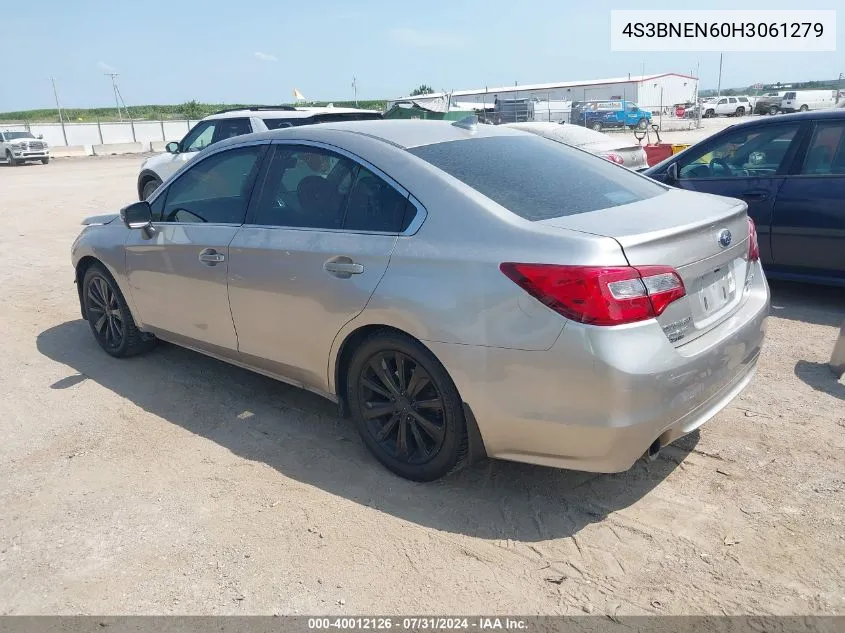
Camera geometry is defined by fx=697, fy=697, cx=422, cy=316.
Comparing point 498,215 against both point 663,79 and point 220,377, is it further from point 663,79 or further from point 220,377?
point 663,79

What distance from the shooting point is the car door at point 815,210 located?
561cm

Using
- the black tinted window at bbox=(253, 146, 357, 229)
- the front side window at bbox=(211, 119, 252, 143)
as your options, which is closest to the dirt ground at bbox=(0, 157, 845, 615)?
the black tinted window at bbox=(253, 146, 357, 229)

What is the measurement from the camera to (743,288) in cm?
339

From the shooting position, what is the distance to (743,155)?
6383 mm

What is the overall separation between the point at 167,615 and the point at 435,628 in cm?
102

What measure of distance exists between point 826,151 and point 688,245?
12.5 feet

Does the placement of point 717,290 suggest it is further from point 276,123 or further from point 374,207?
point 276,123

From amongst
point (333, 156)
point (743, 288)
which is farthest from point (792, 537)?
point (333, 156)

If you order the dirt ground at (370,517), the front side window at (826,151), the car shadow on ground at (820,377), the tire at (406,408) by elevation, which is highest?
the front side window at (826,151)

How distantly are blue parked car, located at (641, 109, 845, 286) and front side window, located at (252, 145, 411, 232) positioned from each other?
404cm

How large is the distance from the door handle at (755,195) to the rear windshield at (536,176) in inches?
107

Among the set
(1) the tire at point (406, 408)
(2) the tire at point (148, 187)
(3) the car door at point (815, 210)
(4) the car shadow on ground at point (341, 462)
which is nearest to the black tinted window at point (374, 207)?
(1) the tire at point (406, 408)

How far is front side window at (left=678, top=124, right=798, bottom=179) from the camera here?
6.11 meters

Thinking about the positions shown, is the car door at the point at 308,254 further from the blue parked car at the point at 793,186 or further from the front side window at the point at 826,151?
the front side window at the point at 826,151
